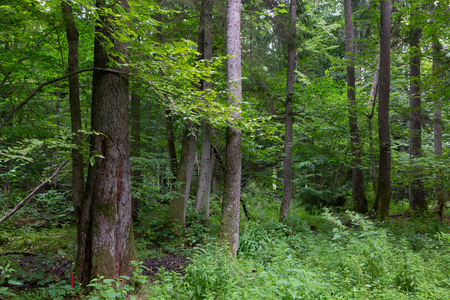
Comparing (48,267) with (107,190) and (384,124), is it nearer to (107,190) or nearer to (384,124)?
(107,190)

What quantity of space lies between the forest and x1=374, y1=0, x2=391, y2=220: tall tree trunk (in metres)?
0.05

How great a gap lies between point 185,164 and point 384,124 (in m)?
6.77

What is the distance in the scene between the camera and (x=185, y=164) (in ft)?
26.7

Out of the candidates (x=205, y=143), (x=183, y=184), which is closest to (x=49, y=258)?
(x=183, y=184)

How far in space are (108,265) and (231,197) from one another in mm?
2610

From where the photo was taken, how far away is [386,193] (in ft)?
29.1

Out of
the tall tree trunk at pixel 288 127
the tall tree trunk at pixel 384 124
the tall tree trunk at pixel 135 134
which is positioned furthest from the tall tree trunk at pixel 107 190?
the tall tree trunk at pixel 384 124

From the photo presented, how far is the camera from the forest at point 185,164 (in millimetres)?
3717

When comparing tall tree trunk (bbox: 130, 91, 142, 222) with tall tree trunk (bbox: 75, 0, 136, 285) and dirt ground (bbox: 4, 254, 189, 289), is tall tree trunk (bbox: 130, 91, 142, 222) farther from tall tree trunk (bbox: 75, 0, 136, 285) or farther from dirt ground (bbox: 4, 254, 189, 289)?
tall tree trunk (bbox: 75, 0, 136, 285)

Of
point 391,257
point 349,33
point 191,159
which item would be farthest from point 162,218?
point 349,33

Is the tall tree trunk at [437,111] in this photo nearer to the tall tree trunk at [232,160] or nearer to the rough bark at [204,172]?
the tall tree trunk at [232,160]

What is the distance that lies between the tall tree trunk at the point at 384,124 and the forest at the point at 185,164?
0.15 ft

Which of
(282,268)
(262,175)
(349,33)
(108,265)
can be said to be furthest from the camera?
(262,175)

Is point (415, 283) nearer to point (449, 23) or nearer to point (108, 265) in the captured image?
point (108, 265)
